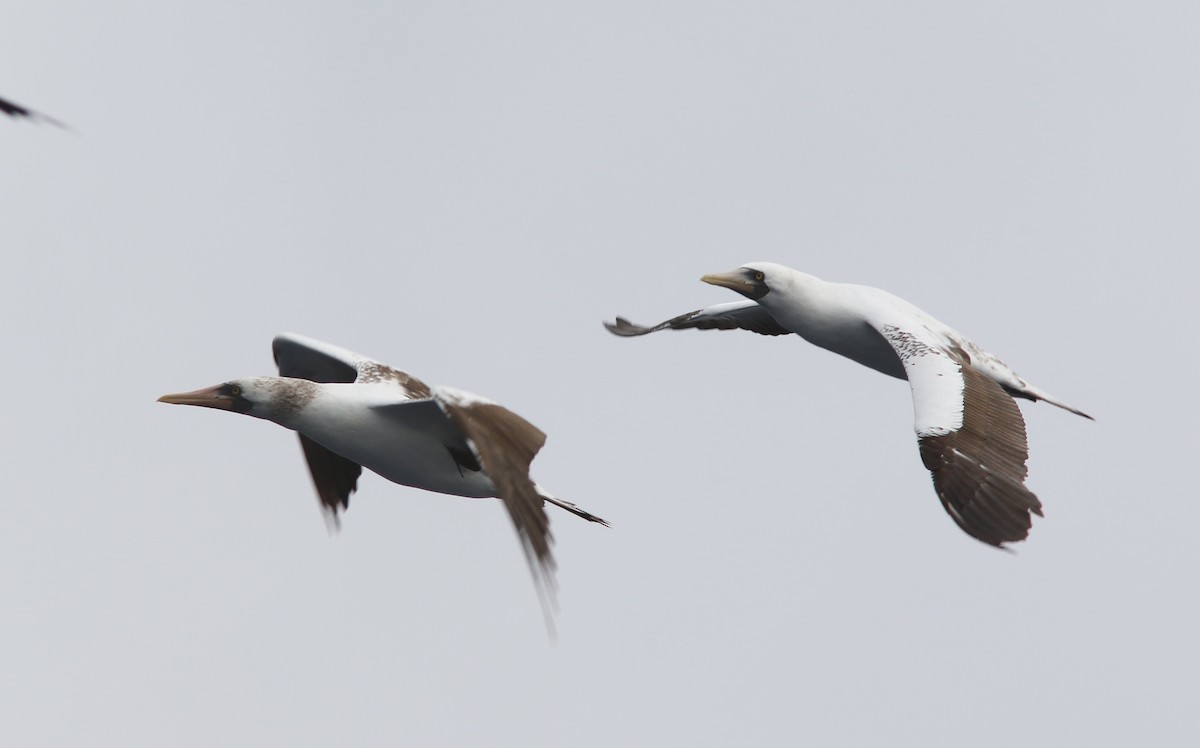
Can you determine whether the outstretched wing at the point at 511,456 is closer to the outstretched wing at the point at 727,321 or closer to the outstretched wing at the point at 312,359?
the outstretched wing at the point at 312,359

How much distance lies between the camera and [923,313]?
20.3 meters

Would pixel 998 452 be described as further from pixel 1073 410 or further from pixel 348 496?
pixel 348 496

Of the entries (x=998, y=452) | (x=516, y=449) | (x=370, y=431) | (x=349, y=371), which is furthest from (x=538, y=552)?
(x=349, y=371)

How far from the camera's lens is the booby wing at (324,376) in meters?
20.0

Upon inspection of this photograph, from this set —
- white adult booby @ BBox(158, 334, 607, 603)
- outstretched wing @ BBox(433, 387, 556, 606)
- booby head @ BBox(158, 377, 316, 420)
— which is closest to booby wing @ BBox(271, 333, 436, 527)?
white adult booby @ BBox(158, 334, 607, 603)

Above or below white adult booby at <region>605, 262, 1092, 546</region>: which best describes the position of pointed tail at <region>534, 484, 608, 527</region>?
below

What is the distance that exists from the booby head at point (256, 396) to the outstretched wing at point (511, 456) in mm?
2280

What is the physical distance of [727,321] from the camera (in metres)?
23.1

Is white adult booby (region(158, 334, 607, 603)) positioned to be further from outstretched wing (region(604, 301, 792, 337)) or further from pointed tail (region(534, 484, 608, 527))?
outstretched wing (region(604, 301, 792, 337))

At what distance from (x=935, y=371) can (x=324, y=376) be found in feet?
21.8

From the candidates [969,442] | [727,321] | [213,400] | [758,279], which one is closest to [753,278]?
[758,279]

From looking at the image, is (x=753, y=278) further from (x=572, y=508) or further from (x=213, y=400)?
(x=213, y=400)

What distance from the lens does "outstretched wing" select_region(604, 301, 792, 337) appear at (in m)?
22.5

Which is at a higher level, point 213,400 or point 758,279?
point 758,279
